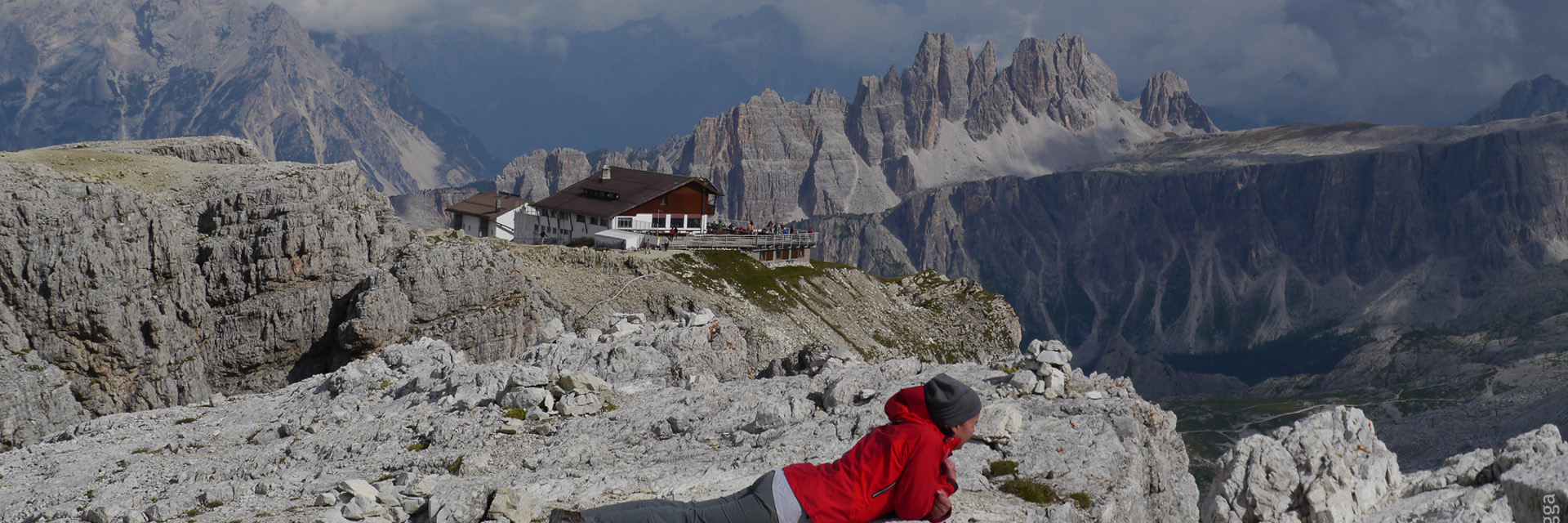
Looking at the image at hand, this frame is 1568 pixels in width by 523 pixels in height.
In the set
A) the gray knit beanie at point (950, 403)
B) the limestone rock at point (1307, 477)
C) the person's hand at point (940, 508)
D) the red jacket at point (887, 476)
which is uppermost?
the gray knit beanie at point (950, 403)

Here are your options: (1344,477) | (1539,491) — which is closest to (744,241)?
(1344,477)

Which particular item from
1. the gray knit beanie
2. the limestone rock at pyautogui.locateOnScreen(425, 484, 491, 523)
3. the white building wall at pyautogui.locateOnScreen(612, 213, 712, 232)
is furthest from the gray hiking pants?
the white building wall at pyautogui.locateOnScreen(612, 213, 712, 232)

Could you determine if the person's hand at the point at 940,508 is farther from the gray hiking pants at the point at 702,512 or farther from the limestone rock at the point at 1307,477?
the limestone rock at the point at 1307,477

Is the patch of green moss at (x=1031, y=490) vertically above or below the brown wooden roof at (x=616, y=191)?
below

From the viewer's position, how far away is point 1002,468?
16969mm

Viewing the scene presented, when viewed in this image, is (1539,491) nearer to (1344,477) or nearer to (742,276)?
(1344,477)

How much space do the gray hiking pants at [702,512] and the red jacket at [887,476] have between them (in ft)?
1.37

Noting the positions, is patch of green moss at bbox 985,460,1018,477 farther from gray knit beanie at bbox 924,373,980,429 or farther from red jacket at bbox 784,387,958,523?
gray knit beanie at bbox 924,373,980,429

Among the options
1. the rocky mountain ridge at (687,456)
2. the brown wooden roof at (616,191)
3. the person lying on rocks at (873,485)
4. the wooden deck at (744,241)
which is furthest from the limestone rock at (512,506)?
the brown wooden roof at (616,191)

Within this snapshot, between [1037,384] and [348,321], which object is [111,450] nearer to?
[1037,384]

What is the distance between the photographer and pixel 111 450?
1030 inches

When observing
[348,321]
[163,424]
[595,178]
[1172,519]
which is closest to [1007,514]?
[1172,519]

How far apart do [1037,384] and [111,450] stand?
22.9 m

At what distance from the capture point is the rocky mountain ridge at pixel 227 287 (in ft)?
153
